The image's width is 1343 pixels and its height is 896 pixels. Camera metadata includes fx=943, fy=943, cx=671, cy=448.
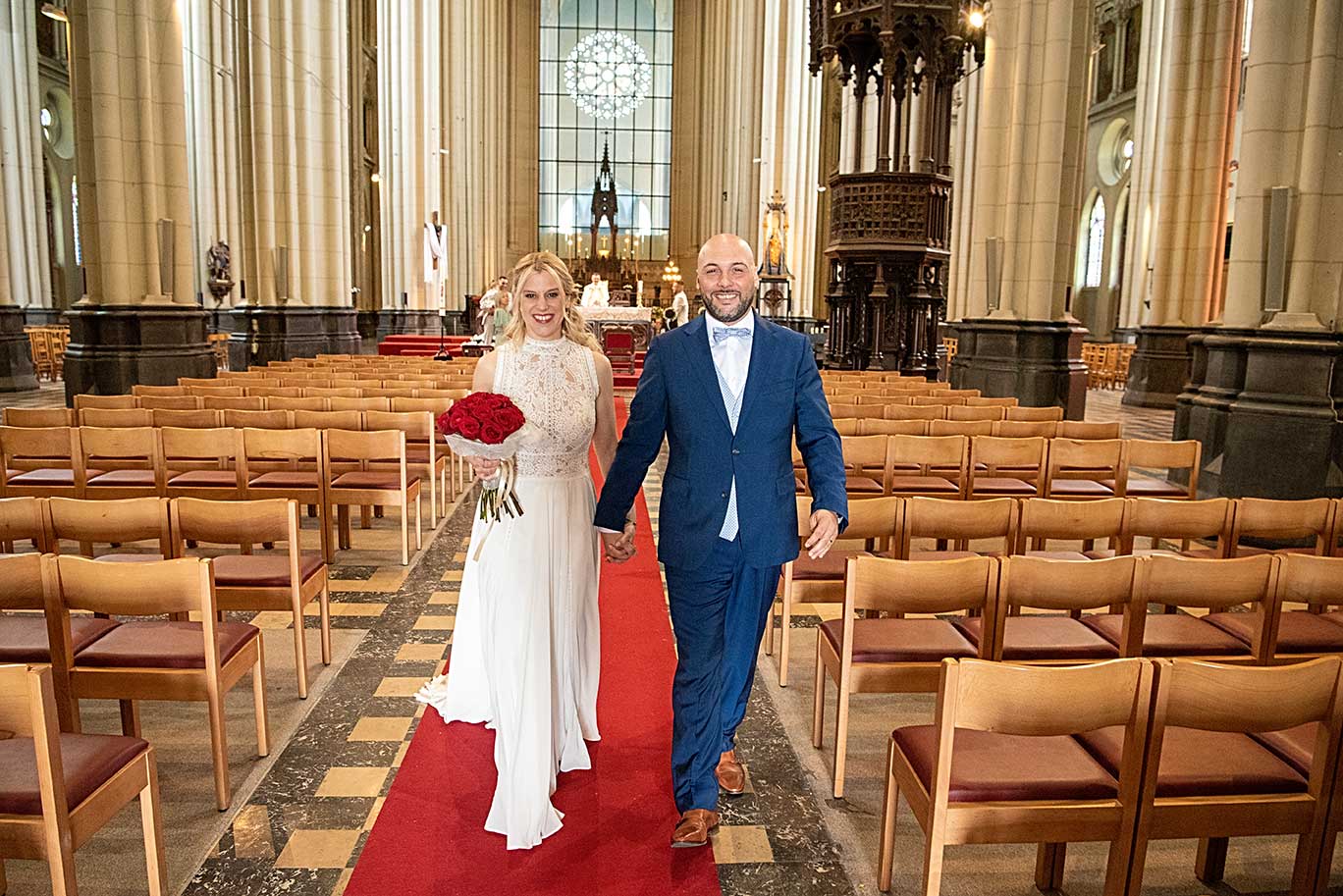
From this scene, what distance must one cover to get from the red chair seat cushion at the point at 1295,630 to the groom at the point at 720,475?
190 cm

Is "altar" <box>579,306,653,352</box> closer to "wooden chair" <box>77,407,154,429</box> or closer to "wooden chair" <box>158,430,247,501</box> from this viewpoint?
"wooden chair" <box>77,407,154,429</box>

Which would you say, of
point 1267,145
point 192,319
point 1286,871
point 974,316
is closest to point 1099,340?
point 974,316

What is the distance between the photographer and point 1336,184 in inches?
291

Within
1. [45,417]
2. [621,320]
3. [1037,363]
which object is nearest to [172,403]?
[45,417]

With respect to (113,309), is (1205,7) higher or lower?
higher

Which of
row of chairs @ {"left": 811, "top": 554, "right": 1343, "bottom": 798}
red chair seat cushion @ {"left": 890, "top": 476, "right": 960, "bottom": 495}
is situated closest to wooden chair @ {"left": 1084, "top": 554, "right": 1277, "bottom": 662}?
row of chairs @ {"left": 811, "top": 554, "right": 1343, "bottom": 798}

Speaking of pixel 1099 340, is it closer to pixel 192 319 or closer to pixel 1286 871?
pixel 192 319

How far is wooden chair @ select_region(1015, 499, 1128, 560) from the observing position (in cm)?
449

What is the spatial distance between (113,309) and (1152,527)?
38.6 feet

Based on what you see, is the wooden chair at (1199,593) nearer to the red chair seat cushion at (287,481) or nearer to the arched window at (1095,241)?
the red chair seat cushion at (287,481)

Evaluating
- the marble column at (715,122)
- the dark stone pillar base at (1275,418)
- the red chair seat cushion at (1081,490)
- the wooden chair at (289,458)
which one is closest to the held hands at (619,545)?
Result: the wooden chair at (289,458)

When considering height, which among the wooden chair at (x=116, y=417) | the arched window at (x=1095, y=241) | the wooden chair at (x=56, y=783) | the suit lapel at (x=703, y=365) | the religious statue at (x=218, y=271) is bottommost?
the wooden chair at (x=56, y=783)

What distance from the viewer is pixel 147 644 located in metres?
3.38

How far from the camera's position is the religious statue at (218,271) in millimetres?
17375
